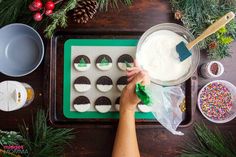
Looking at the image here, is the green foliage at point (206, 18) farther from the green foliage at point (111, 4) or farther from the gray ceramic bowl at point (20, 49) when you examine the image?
the gray ceramic bowl at point (20, 49)

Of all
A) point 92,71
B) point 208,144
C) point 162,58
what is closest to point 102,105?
point 92,71

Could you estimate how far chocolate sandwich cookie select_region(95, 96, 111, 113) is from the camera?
829 millimetres

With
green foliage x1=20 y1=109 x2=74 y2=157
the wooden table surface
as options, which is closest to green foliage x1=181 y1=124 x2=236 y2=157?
the wooden table surface

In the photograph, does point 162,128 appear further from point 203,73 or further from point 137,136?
point 203,73

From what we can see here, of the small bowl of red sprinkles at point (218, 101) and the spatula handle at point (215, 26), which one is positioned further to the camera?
the small bowl of red sprinkles at point (218, 101)

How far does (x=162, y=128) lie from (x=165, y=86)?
0.41ft

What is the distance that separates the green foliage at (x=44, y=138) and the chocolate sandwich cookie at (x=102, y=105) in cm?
11

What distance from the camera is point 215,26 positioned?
0.70 m

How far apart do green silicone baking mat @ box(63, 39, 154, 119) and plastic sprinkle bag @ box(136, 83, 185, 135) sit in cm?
4

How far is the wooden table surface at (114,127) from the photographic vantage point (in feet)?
2.68

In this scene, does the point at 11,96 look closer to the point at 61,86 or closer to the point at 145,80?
the point at 61,86

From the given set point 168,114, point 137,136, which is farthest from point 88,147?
point 168,114

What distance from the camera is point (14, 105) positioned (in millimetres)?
800

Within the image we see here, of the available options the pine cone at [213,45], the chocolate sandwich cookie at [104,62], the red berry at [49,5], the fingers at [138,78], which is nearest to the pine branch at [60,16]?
the red berry at [49,5]
